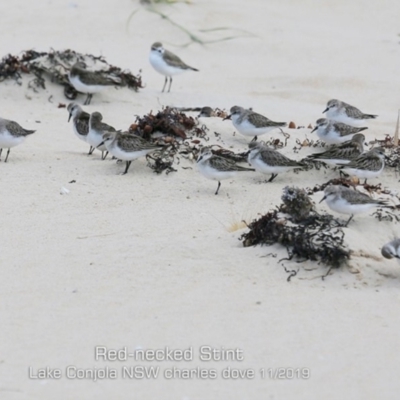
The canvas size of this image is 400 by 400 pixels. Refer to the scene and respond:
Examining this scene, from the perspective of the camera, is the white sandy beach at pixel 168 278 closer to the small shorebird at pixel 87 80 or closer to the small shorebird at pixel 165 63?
the small shorebird at pixel 87 80

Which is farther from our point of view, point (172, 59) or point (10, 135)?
point (172, 59)

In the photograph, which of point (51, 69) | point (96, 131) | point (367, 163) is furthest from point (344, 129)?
point (51, 69)

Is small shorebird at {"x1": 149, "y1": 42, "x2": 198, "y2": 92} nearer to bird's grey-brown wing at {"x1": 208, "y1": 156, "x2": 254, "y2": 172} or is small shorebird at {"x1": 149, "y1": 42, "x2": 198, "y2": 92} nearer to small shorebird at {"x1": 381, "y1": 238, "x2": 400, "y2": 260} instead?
bird's grey-brown wing at {"x1": 208, "y1": 156, "x2": 254, "y2": 172}

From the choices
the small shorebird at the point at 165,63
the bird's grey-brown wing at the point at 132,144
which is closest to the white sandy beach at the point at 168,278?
the bird's grey-brown wing at the point at 132,144

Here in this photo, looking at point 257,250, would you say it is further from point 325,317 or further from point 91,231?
point 91,231

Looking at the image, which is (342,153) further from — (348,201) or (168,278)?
(168,278)

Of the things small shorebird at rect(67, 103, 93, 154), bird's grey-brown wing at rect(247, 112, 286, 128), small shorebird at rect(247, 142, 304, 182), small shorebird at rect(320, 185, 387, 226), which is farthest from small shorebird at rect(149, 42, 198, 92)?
small shorebird at rect(320, 185, 387, 226)
